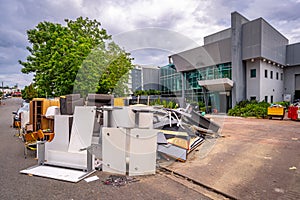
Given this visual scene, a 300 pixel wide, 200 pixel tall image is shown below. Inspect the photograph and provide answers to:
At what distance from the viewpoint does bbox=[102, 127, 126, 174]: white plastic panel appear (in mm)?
3867

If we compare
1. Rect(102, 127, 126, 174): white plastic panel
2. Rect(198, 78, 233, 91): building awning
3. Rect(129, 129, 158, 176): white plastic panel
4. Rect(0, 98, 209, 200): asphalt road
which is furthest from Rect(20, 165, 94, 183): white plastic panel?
Rect(198, 78, 233, 91): building awning

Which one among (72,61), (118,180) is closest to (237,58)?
(72,61)

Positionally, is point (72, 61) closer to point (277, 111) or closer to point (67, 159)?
point (67, 159)

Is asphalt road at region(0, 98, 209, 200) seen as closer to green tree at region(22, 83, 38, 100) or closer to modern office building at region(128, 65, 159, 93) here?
modern office building at region(128, 65, 159, 93)

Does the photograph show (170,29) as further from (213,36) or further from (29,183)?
(213,36)

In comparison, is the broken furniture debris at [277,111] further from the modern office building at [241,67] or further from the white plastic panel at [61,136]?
the white plastic panel at [61,136]

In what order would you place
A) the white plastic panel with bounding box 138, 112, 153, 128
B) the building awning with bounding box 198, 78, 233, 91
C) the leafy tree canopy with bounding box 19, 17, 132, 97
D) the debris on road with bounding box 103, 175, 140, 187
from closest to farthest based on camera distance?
the debris on road with bounding box 103, 175, 140, 187 → the white plastic panel with bounding box 138, 112, 153, 128 → the leafy tree canopy with bounding box 19, 17, 132, 97 → the building awning with bounding box 198, 78, 233, 91

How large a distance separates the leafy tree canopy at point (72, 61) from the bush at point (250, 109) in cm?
1012

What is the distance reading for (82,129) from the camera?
4.32m

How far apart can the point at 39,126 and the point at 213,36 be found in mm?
21627

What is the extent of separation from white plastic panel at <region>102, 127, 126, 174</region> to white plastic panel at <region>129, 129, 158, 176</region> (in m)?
0.19

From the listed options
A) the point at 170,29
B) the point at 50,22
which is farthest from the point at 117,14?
the point at 50,22

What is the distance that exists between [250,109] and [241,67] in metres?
4.90

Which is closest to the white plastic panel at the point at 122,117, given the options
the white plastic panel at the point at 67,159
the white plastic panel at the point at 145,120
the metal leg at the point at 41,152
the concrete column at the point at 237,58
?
the white plastic panel at the point at 145,120
